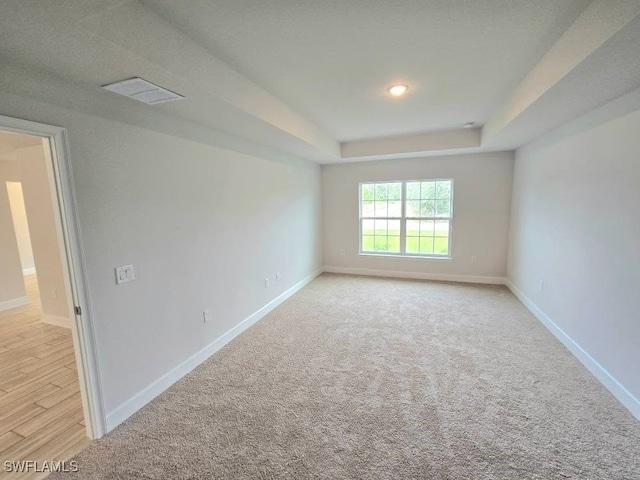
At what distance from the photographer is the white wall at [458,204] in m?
4.81

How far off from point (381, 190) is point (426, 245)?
1356mm

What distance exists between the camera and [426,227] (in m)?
5.37

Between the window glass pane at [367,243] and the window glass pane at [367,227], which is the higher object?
the window glass pane at [367,227]

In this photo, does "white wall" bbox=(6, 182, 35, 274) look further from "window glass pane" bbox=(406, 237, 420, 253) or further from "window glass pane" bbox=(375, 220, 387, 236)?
"window glass pane" bbox=(406, 237, 420, 253)

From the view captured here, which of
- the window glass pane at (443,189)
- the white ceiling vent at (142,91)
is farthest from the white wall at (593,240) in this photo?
the white ceiling vent at (142,91)

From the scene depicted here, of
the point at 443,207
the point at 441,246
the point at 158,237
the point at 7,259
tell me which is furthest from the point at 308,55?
the point at 7,259

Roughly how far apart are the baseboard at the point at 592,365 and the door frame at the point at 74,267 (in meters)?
3.66

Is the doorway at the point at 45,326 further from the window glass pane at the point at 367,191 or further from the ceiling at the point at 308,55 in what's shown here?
the window glass pane at the point at 367,191

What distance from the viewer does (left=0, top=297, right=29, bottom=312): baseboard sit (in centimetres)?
417

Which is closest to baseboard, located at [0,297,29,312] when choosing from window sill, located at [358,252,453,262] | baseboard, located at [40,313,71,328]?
baseboard, located at [40,313,71,328]

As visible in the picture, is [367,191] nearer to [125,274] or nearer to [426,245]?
[426,245]

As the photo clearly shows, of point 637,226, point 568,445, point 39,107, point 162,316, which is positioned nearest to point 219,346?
point 162,316

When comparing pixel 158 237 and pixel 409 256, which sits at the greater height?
pixel 158 237

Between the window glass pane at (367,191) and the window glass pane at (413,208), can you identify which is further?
the window glass pane at (367,191)
